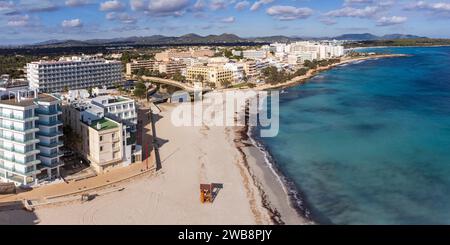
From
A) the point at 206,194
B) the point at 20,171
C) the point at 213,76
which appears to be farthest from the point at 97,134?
the point at 213,76

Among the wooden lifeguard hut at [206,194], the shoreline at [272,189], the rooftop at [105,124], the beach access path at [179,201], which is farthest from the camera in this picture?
the rooftop at [105,124]

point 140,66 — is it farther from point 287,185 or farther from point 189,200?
point 189,200

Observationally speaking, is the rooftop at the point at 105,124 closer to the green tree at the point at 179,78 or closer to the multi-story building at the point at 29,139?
the multi-story building at the point at 29,139

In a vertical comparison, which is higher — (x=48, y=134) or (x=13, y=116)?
(x=13, y=116)

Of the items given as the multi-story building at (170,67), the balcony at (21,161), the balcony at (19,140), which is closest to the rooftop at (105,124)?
the balcony at (19,140)

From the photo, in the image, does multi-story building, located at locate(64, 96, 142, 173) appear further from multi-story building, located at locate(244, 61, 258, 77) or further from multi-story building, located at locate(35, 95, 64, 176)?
multi-story building, located at locate(244, 61, 258, 77)

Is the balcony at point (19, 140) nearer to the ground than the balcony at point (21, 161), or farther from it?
farther from it

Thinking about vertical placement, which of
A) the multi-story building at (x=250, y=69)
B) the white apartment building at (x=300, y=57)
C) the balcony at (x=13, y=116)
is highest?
the white apartment building at (x=300, y=57)
